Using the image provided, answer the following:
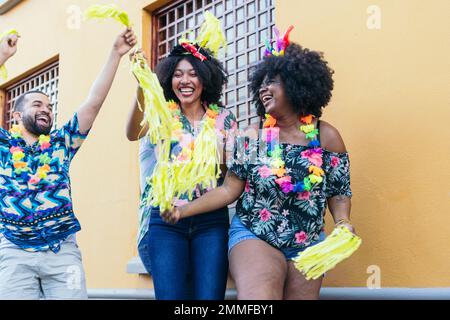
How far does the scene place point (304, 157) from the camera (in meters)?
3.22

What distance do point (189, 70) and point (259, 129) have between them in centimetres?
58

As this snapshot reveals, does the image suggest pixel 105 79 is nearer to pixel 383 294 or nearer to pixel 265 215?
pixel 265 215

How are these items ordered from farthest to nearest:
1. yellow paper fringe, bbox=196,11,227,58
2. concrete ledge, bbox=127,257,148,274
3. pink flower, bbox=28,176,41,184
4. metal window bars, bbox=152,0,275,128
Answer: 1. concrete ledge, bbox=127,257,148,274
2. metal window bars, bbox=152,0,275,128
3. yellow paper fringe, bbox=196,11,227,58
4. pink flower, bbox=28,176,41,184

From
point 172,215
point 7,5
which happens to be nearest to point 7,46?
point 172,215

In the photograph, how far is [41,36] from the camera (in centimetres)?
704

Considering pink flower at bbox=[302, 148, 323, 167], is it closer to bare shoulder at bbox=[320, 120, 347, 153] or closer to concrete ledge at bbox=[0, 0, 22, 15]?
bare shoulder at bbox=[320, 120, 347, 153]

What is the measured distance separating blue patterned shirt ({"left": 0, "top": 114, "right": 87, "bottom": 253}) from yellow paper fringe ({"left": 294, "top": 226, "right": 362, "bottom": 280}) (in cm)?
132

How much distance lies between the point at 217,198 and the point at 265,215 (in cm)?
27

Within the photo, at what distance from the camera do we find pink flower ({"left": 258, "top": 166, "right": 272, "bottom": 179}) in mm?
3170

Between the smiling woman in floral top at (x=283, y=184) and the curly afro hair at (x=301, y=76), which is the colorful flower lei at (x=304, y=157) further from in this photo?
the curly afro hair at (x=301, y=76)

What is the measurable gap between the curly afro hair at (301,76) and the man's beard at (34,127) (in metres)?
1.24

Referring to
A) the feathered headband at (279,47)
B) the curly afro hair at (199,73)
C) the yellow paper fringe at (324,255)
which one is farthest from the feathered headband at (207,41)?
the yellow paper fringe at (324,255)

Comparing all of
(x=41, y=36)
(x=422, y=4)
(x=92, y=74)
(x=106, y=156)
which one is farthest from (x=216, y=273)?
(x=41, y=36)

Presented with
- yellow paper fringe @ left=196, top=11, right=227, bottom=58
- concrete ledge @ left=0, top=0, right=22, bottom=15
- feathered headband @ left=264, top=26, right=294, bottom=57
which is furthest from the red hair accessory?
concrete ledge @ left=0, top=0, right=22, bottom=15
